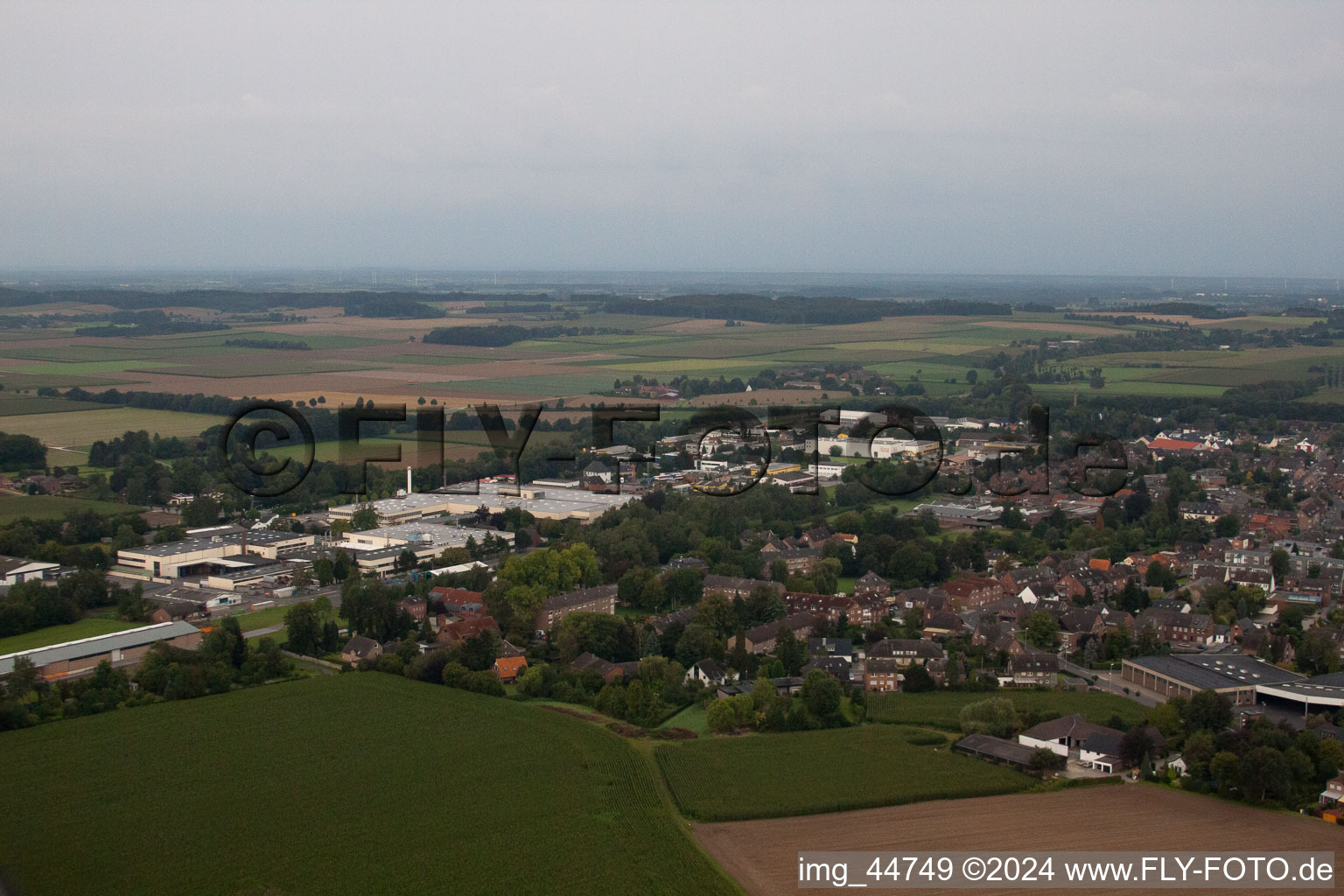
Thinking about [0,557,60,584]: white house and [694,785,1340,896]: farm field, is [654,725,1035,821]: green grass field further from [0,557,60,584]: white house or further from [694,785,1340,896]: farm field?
[0,557,60,584]: white house

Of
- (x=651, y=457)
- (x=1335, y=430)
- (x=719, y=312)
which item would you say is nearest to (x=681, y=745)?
(x=651, y=457)

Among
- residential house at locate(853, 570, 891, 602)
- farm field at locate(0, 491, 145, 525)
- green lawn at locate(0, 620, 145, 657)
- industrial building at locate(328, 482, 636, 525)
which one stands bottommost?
green lawn at locate(0, 620, 145, 657)

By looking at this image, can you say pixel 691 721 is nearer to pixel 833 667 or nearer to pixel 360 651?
pixel 833 667

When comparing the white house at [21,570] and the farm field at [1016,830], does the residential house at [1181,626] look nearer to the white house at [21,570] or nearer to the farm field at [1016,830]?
the farm field at [1016,830]

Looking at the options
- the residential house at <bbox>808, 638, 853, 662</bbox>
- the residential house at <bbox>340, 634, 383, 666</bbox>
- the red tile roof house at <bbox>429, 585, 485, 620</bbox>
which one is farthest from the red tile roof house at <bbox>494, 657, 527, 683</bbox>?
the residential house at <bbox>808, 638, 853, 662</bbox>

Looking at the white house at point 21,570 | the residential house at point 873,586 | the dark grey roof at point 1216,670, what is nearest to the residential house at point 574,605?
the residential house at point 873,586

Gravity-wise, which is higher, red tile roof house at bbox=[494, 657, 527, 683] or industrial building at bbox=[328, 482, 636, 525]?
industrial building at bbox=[328, 482, 636, 525]

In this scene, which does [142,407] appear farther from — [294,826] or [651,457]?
[294,826]
